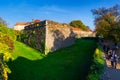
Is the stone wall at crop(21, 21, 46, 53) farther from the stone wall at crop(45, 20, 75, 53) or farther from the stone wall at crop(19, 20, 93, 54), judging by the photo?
the stone wall at crop(45, 20, 75, 53)

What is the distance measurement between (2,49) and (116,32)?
59203mm

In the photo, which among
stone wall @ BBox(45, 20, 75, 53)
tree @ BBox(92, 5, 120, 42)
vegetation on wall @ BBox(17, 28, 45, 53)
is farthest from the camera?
tree @ BBox(92, 5, 120, 42)

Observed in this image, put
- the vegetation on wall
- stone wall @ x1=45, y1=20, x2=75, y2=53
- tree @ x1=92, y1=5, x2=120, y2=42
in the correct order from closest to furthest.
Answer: the vegetation on wall, stone wall @ x1=45, y1=20, x2=75, y2=53, tree @ x1=92, y1=5, x2=120, y2=42

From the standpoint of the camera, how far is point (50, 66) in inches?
1110

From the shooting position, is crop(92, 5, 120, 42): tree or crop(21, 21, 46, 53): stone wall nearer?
crop(21, 21, 46, 53): stone wall

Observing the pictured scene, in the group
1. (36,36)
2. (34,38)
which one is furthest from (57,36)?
(34,38)

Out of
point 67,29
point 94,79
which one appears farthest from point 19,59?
point 67,29

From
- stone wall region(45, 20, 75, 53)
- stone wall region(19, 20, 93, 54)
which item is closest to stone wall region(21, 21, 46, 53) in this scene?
stone wall region(19, 20, 93, 54)

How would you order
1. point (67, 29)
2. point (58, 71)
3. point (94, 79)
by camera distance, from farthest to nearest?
point (67, 29) < point (58, 71) < point (94, 79)

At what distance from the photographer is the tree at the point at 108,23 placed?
69875 millimetres

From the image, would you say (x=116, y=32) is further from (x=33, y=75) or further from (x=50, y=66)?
(x=33, y=75)

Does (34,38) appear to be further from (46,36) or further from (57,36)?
(57,36)

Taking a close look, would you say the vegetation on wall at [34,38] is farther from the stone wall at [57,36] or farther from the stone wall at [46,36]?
the stone wall at [57,36]

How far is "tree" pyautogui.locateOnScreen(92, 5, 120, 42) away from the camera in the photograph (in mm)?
69875
